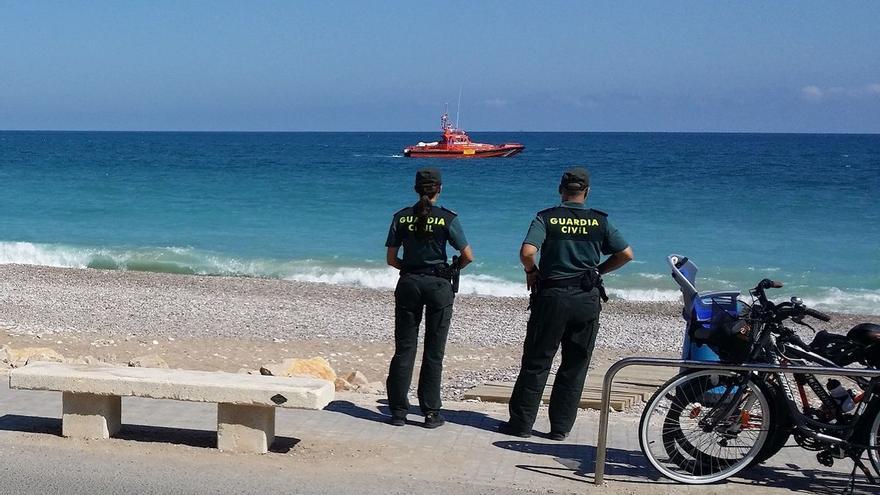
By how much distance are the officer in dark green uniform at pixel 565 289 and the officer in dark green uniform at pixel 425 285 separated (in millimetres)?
587

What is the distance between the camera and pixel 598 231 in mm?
6742

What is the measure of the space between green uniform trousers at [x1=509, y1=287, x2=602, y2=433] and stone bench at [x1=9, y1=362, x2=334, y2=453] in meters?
1.32

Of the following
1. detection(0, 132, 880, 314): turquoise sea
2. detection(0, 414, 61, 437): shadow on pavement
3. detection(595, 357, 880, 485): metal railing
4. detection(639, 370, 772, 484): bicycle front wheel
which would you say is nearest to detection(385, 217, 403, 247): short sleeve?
detection(595, 357, 880, 485): metal railing

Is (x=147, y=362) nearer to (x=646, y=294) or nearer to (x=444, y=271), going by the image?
(x=444, y=271)

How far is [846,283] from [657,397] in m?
19.4

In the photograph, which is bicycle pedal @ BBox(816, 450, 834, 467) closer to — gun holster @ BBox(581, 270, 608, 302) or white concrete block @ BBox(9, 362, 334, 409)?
gun holster @ BBox(581, 270, 608, 302)

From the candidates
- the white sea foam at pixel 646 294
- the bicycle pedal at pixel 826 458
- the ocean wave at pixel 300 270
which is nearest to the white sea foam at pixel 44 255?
Answer: the ocean wave at pixel 300 270

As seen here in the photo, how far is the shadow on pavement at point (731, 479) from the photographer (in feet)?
19.8

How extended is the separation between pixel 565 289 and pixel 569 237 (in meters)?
0.33

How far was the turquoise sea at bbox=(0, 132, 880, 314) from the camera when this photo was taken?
25094 mm

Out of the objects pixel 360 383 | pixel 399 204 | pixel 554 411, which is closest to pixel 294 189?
pixel 399 204

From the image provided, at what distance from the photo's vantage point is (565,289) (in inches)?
A: 266

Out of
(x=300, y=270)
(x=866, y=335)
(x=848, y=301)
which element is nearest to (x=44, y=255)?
(x=300, y=270)

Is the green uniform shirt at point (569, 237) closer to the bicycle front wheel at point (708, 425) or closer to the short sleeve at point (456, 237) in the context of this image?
the short sleeve at point (456, 237)
